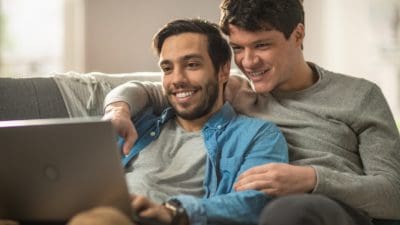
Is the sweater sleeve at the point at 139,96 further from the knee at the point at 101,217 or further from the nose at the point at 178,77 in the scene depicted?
the knee at the point at 101,217

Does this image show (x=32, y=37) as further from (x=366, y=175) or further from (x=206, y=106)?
(x=366, y=175)

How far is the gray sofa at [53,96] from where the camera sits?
1.69 metres

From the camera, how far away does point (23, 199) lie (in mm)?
1070

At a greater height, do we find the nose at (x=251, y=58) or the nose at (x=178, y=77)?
the nose at (x=251, y=58)

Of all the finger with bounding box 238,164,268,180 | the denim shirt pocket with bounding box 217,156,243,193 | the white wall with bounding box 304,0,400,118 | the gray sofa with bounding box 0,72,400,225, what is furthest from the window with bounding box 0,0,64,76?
the finger with bounding box 238,164,268,180

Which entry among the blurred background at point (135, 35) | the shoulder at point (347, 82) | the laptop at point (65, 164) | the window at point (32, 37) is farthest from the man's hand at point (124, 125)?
the window at point (32, 37)

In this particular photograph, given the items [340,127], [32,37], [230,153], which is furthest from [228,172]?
[32,37]

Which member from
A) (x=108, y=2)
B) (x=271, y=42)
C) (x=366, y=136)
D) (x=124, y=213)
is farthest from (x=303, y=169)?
(x=108, y=2)

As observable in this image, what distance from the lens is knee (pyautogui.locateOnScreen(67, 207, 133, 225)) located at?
2.99ft

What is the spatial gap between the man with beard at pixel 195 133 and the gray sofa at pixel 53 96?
20 centimetres

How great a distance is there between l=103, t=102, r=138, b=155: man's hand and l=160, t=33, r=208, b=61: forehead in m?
0.21

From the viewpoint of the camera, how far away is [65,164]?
39.4 inches

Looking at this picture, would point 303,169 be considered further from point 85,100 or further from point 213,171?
point 85,100

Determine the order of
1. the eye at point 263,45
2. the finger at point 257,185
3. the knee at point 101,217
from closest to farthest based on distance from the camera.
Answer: the knee at point 101,217, the finger at point 257,185, the eye at point 263,45
